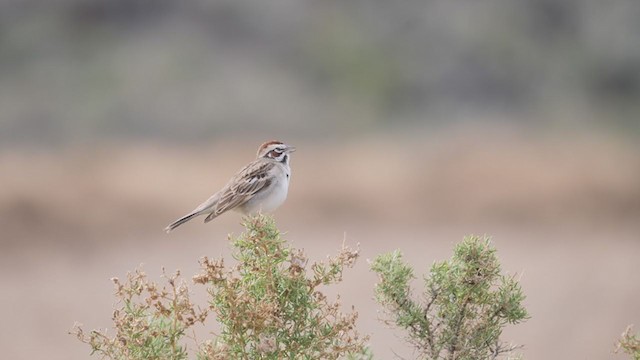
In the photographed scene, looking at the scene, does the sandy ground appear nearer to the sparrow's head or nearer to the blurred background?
the blurred background

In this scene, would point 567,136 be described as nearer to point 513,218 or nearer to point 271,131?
point 513,218

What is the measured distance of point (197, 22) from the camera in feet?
106

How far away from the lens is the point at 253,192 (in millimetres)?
8383

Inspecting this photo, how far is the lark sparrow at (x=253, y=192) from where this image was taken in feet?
27.3

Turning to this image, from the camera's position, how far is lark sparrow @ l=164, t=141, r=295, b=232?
8.32 metres

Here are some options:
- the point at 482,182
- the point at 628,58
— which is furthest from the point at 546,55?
the point at 482,182

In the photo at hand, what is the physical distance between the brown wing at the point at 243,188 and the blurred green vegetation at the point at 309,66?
18.3 metres

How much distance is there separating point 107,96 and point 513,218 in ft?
33.8

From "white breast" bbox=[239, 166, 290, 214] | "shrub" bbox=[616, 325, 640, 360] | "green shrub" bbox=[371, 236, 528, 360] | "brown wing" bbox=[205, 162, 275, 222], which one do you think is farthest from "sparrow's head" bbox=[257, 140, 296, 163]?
"shrub" bbox=[616, 325, 640, 360]

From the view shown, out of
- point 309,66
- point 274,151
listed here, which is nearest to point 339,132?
point 309,66

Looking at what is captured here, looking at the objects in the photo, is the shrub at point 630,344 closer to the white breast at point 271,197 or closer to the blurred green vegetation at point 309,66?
the white breast at point 271,197

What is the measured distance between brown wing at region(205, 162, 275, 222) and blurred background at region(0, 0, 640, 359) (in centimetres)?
845

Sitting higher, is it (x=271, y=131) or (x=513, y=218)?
(x=271, y=131)

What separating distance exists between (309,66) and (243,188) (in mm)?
22861
